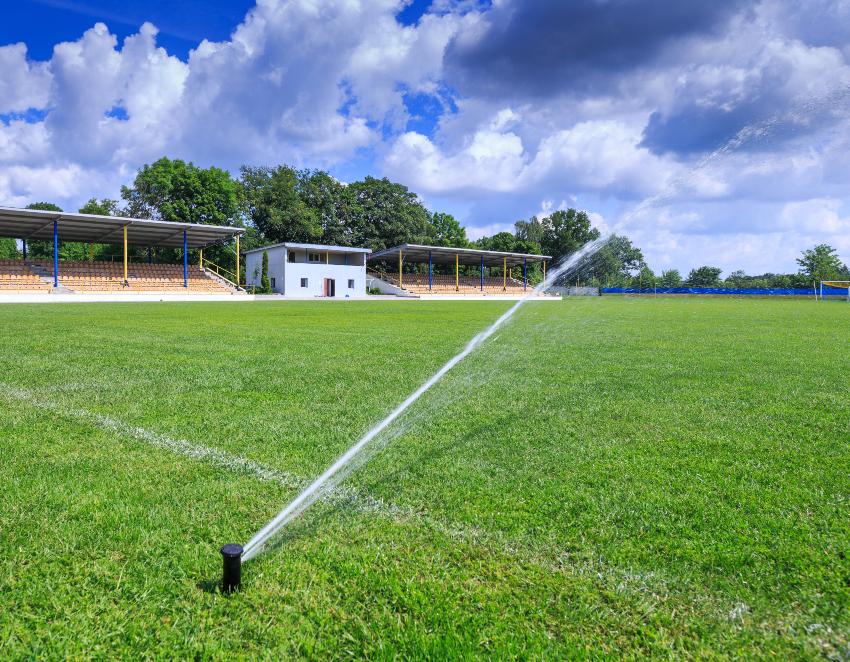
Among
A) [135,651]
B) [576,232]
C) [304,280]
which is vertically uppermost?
[576,232]

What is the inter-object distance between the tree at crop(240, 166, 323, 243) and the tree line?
0.11m

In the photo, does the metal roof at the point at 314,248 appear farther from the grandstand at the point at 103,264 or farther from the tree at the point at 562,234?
the tree at the point at 562,234

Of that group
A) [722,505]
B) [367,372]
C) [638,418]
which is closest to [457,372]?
[367,372]

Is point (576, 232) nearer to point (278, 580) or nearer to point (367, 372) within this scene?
point (367, 372)

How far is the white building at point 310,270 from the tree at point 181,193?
694cm

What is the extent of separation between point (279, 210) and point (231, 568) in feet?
198

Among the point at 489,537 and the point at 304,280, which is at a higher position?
the point at 304,280

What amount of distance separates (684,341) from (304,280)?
39765mm

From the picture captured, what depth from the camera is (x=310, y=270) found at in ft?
154

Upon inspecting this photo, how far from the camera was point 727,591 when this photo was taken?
6.64 ft

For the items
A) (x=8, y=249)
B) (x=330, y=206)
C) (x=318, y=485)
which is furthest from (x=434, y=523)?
(x=8, y=249)

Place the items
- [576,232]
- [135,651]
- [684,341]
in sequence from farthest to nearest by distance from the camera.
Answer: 1. [576,232]
2. [684,341]
3. [135,651]

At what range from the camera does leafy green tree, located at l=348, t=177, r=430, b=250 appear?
212ft

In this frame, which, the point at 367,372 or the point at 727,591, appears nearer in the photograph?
the point at 727,591
